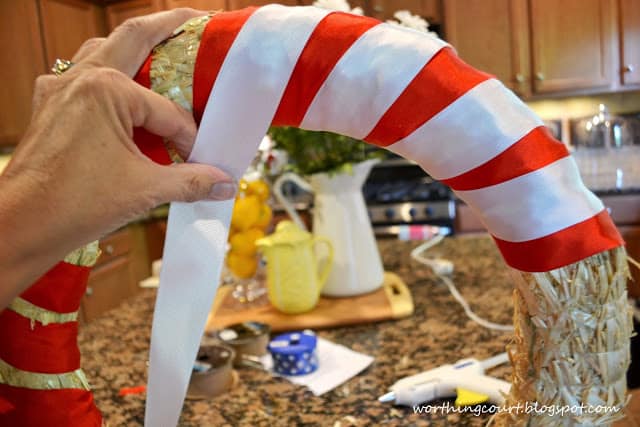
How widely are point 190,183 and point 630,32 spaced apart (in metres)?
0.45

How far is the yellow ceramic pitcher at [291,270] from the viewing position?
0.88 metres

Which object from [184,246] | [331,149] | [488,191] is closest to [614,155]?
[331,149]

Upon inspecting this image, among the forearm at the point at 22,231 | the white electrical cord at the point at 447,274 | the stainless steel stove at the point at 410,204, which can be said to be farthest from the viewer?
the stainless steel stove at the point at 410,204

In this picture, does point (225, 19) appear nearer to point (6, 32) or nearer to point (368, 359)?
point (6, 32)

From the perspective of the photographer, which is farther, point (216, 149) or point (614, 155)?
point (614, 155)

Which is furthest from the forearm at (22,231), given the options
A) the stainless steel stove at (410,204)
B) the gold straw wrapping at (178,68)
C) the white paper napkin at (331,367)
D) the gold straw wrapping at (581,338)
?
the stainless steel stove at (410,204)

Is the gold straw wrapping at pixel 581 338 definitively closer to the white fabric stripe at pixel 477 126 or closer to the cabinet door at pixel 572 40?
the white fabric stripe at pixel 477 126

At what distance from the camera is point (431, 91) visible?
0.33 m

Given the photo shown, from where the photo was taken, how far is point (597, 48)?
525mm

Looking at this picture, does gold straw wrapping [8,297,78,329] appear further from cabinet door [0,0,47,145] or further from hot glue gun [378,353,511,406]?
hot glue gun [378,353,511,406]

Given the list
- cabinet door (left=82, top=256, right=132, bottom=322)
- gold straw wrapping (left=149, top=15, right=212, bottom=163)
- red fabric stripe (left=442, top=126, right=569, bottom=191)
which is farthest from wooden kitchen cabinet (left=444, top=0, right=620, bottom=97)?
cabinet door (left=82, top=256, right=132, bottom=322)

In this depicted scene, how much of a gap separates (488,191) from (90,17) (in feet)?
1.18

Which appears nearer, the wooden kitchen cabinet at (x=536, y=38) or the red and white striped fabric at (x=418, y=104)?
the red and white striped fabric at (x=418, y=104)

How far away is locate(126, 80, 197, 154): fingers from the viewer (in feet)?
1.07
